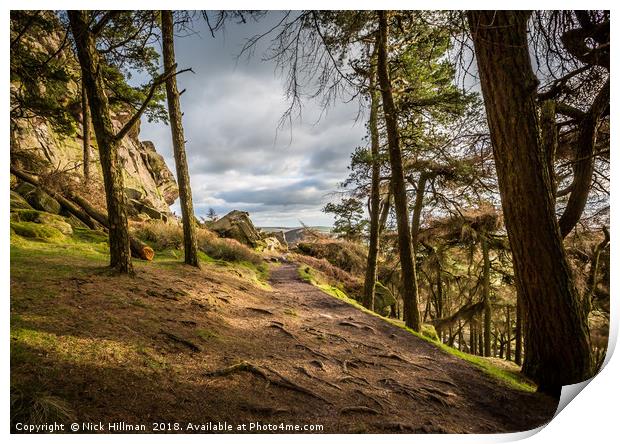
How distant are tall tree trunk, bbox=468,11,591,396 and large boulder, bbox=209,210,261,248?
50.7ft

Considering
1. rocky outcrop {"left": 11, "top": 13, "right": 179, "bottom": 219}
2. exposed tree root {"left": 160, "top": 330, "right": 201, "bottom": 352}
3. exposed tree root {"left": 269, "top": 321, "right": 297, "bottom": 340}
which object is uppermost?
rocky outcrop {"left": 11, "top": 13, "right": 179, "bottom": 219}

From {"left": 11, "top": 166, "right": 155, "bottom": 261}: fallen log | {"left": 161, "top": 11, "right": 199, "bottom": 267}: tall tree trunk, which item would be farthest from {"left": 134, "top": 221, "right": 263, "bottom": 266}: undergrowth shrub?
{"left": 161, "top": 11, "right": 199, "bottom": 267}: tall tree trunk

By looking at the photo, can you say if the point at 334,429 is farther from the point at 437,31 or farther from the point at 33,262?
the point at 437,31

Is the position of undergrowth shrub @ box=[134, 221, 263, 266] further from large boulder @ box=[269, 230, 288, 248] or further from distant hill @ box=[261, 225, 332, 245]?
large boulder @ box=[269, 230, 288, 248]

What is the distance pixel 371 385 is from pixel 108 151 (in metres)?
4.63

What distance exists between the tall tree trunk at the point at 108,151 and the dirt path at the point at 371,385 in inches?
85.8

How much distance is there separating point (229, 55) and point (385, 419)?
440 cm

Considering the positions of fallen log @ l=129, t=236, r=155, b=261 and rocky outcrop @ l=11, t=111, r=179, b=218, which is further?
fallen log @ l=129, t=236, r=155, b=261

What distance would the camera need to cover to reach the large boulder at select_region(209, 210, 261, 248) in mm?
16984

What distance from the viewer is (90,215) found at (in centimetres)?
636

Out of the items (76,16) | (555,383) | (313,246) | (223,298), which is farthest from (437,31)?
(313,246)

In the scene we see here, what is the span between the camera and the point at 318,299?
7086mm

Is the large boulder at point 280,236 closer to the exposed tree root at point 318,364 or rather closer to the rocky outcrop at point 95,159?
the rocky outcrop at point 95,159

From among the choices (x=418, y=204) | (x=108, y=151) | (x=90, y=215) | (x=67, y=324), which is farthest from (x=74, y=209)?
(x=418, y=204)
